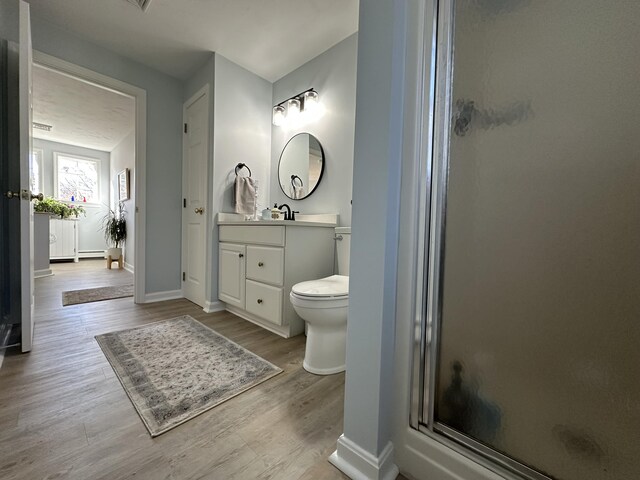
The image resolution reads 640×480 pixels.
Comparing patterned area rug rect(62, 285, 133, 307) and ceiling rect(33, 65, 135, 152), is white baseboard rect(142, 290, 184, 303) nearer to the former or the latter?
patterned area rug rect(62, 285, 133, 307)

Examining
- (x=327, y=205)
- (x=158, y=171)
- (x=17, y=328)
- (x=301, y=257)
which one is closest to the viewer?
(x=17, y=328)

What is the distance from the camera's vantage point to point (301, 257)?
6.11 feet

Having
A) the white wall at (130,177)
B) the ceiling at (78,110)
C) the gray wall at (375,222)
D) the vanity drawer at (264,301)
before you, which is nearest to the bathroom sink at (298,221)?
the vanity drawer at (264,301)

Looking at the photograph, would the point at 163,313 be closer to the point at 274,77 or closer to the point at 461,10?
the point at 274,77

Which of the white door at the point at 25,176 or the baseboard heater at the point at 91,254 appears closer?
the white door at the point at 25,176

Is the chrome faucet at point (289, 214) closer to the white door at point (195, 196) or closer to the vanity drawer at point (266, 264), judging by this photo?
the vanity drawer at point (266, 264)

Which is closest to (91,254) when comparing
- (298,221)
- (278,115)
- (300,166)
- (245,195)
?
(245,195)

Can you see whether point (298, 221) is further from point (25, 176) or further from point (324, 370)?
point (25, 176)

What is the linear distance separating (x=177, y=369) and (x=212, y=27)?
238 cm

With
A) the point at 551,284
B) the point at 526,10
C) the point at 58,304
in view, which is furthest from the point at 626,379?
the point at 58,304

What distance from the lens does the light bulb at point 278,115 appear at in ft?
8.43

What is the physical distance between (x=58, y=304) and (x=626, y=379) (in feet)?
11.7

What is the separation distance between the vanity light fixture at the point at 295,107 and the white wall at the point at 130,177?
2989 millimetres

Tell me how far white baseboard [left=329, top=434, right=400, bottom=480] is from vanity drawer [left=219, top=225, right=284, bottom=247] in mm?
1179
